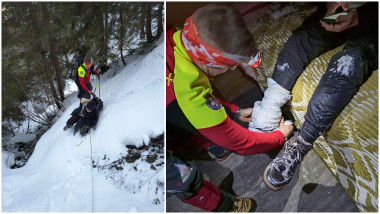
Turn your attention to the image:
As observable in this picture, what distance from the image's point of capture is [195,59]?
0.76 metres

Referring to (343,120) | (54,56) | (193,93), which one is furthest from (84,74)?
(343,120)

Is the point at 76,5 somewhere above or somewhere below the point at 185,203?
above

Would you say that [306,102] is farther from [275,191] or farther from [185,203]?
[185,203]

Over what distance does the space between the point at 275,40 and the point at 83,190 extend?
1.05 meters

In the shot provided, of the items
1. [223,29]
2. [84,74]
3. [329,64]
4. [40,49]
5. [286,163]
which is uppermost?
[223,29]

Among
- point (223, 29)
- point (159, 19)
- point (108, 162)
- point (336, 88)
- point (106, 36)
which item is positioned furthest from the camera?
point (108, 162)

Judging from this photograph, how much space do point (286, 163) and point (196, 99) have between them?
461 millimetres

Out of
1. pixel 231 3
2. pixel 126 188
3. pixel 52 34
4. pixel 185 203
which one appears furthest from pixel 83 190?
pixel 231 3

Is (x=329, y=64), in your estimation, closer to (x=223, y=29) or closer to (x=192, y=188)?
(x=223, y=29)

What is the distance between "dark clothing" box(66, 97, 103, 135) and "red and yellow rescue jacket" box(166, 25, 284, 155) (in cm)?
65

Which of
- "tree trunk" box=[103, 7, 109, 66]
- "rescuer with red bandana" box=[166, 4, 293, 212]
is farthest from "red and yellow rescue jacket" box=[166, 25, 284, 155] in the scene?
"tree trunk" box=[103, 7, 109, 66]

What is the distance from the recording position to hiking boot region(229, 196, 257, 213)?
99 centimetres

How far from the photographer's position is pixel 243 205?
990mm

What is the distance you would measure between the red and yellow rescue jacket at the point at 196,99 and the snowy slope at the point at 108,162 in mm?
233
